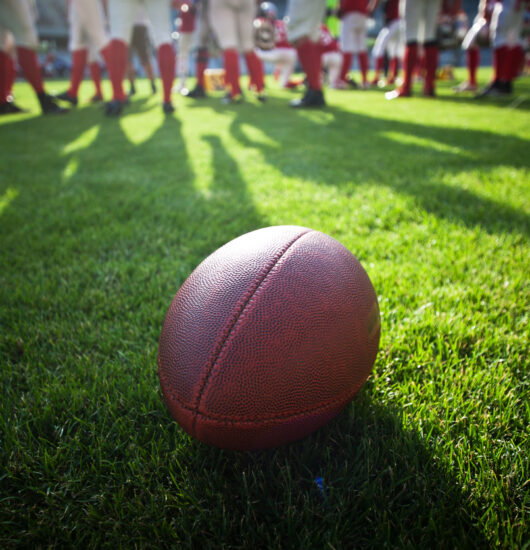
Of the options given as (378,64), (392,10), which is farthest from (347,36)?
(378,64)

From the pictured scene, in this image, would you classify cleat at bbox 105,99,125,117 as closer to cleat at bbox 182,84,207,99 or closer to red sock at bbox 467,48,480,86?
cleat at bbox 182,84,207,99

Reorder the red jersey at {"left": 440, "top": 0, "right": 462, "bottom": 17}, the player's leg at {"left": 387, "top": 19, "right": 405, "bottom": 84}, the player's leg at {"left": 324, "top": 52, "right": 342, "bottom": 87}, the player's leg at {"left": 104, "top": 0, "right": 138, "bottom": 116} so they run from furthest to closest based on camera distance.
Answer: the player's leg at {"left": 324, "top": 52, "right": 342, "bottom": 87}, the player's leg at {"left": 387, "top": 19, "right": 405, "bottom": 84}, the red jersey at {"left": 440, "top": 0, "right": 462, "bottom": 17}, the player's leg at {"left": 104, "top": 0, "right": 138, "bottom": 116}

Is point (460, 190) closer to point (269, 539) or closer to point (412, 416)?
point (412, 416)

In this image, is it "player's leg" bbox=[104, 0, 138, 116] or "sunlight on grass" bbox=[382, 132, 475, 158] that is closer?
"sunlight on grass" bbox=[382, 132, 475, 158]

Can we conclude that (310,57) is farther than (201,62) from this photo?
No

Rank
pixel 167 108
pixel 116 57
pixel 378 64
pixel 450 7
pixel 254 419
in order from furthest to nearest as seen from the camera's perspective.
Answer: pixel 378 64, pixel 450 7, pixel 167 108, pixel 116 57, pixel 254 419

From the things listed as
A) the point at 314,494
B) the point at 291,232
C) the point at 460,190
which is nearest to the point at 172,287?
the point at 291,232

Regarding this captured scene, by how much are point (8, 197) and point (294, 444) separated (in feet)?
9.31

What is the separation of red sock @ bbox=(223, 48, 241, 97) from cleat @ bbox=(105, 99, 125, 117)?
202cm

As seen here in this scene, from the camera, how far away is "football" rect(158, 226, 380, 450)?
0.91m

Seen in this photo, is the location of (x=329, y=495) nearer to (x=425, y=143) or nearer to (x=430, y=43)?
(x=425, y=143)

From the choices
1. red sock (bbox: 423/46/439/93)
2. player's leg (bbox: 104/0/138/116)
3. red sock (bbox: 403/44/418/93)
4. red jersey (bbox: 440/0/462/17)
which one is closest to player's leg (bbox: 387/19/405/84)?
red jersey (bbox: 440/0/462/17)

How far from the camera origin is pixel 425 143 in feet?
12.8

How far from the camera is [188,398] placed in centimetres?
92
